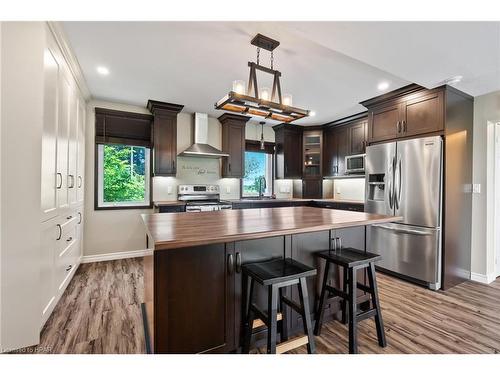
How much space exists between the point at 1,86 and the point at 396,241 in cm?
422

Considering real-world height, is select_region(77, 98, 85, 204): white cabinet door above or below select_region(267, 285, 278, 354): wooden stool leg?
above

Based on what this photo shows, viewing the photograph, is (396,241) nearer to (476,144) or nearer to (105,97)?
(476,144)

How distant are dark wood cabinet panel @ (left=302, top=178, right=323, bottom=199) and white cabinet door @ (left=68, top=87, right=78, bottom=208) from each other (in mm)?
4118

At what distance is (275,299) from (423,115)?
120 inches

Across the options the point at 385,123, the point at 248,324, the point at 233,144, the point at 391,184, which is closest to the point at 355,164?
the point at 385,123

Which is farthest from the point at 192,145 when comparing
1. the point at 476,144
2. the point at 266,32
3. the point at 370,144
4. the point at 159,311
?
the point at 476,144

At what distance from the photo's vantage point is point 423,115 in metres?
3.01

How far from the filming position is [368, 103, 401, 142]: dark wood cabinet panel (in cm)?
331

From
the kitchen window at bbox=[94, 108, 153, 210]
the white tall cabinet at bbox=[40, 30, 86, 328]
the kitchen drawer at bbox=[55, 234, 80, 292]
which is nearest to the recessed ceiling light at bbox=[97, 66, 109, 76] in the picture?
the white tall cabinet at bbox=[40, 30, 86, 328]

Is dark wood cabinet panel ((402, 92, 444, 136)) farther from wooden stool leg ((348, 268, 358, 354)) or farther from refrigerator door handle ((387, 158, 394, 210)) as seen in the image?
wooden stool leg ((348, 268, 358, 354))

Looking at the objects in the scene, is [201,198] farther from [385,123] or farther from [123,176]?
[385,123]

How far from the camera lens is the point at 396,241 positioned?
10.5 feet

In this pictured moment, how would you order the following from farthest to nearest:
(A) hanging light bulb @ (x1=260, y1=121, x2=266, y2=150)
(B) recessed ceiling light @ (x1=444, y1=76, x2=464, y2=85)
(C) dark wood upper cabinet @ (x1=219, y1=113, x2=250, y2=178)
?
(A) hanging light bulb @ (x1=260, y1=121, x2=266, y2=150)
(C) dark wood upper cabinet @ (x1=219, y1=113, x2=250, y2=178)
(B) recessed ceiling light @ (x1=444, y1=76, x2=464, y2=85)

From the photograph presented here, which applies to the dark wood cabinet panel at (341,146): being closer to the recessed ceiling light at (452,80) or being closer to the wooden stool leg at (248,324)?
the recessed ceiling light at (452,80)
